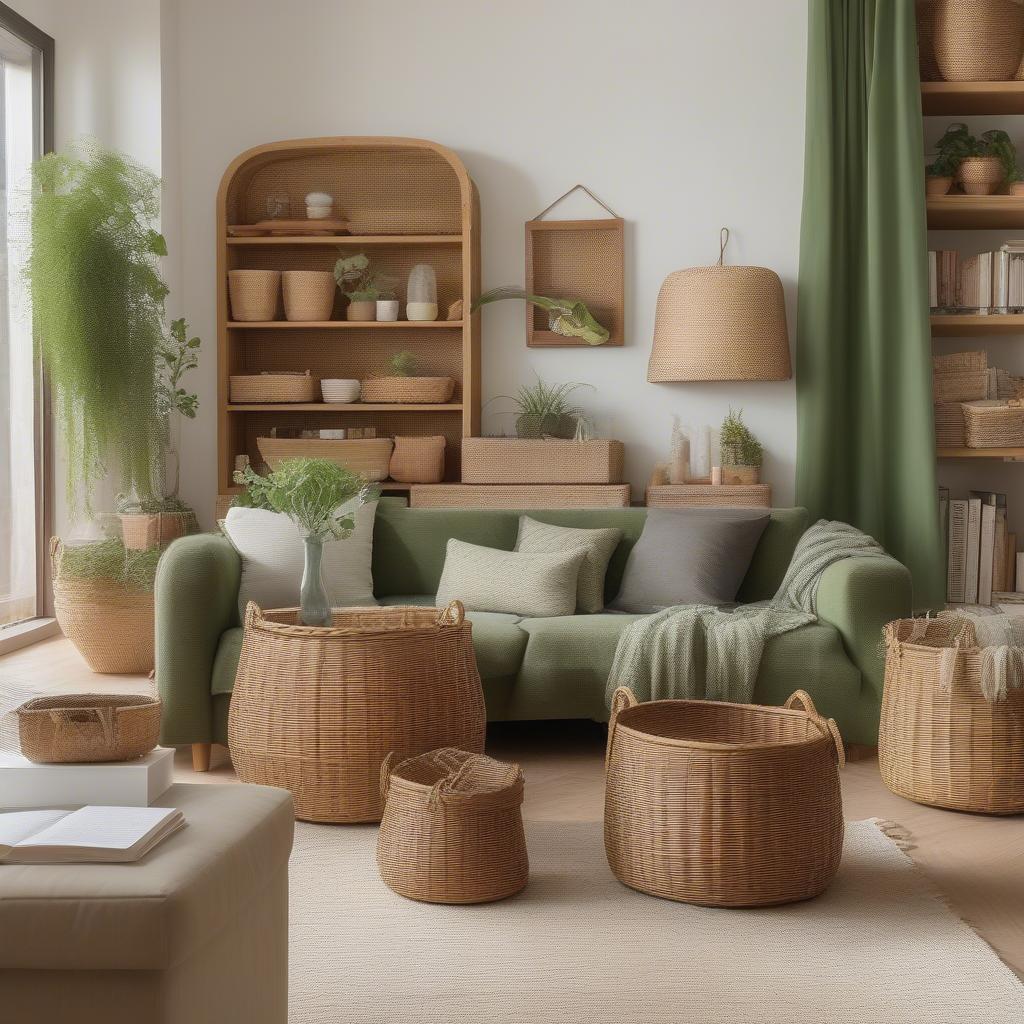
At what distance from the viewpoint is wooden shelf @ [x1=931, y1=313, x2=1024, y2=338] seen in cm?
511

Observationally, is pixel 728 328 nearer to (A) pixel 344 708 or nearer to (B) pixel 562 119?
(B) pixel 562 119

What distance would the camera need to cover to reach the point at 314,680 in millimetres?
3051

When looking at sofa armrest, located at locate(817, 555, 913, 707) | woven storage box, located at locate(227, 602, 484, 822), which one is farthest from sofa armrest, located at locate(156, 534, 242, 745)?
sofa armrest, located at locate(817, 555, 913, 707)

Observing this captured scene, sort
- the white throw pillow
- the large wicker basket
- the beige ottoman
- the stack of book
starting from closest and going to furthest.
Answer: the beige ottoman → the large wicker basket → the white throw pillow → the stack of book

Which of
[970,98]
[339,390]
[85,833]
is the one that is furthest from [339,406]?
[85,833]

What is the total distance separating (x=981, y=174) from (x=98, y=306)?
3508 mm

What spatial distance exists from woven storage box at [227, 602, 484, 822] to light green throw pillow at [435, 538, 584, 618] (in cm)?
80

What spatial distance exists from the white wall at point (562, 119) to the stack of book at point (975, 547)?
27.5 inches

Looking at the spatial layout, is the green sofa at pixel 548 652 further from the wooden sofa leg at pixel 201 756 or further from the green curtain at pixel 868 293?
the green curtain at pixel 868 293

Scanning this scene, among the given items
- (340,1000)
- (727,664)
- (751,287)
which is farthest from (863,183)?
(340,1000)

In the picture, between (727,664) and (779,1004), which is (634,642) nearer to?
(727,664)

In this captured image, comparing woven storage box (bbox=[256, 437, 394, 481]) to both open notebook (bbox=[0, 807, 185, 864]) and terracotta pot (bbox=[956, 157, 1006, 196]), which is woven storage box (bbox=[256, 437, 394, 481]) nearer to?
terracotta pot (bbox=[956, 157, 1006, 196])

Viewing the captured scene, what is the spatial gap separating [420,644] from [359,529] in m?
1.20

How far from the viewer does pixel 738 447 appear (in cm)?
524
